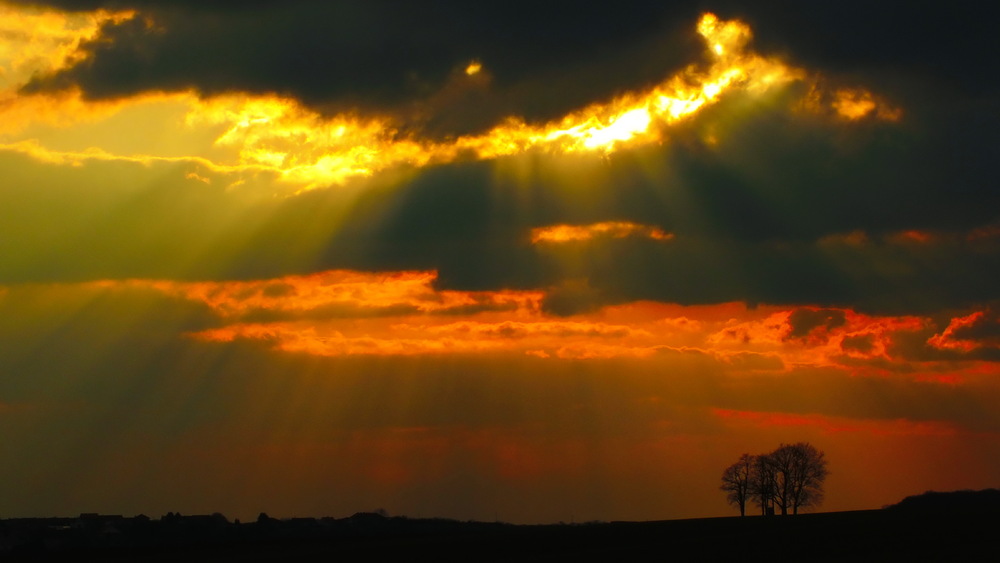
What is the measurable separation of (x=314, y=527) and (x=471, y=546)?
5461 centimetres

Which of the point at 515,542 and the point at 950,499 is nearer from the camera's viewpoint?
the point at 515,542

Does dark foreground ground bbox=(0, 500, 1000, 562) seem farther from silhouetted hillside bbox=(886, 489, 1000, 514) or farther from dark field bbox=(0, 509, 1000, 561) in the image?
silhouetted hillside bbox=(886, 489, 1000, 514)

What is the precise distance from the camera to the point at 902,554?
7669 centimetres

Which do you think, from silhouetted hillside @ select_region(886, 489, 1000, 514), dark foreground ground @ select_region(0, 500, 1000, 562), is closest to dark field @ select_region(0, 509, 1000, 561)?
dark foreground ground @ select_region(0, 500, 1000, 562)

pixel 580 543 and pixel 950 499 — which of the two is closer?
pixel 580 543

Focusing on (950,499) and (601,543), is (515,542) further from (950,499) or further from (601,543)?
(950,499)

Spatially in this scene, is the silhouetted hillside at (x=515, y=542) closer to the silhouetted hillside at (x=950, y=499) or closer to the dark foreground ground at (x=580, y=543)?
the dark foreground ground at (x=580, y=543)

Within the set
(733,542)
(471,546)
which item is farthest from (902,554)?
(471,546)

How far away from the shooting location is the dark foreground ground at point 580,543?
82312 millimetres

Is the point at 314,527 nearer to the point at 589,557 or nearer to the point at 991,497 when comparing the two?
the point at 589,557

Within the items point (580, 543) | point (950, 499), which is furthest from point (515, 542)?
point (950, 499)

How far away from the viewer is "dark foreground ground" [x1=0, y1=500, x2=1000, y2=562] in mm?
A: 82312

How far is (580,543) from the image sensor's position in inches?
4102

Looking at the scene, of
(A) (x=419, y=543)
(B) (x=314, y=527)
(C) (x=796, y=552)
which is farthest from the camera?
(B) (x=314, y=527)
